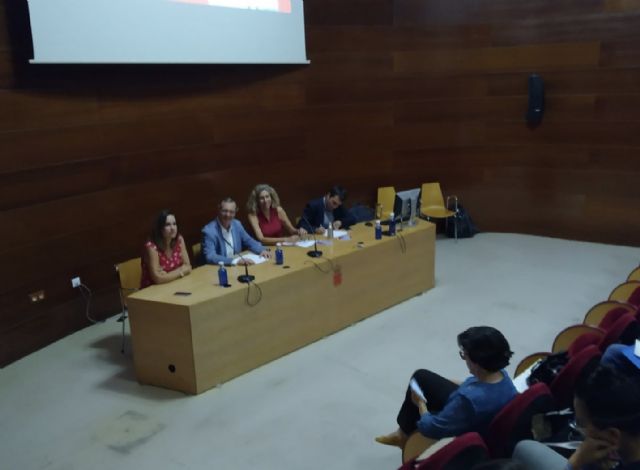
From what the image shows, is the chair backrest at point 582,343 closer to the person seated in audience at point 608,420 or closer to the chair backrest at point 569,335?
the chair backrest at point 569,335

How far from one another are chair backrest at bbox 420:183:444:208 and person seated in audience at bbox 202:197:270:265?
340cm

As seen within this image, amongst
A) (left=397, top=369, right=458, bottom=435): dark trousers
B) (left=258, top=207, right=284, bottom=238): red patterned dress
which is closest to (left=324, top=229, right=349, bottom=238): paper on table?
(left=258, top=207, right=284, bottom=238): red patterned dress

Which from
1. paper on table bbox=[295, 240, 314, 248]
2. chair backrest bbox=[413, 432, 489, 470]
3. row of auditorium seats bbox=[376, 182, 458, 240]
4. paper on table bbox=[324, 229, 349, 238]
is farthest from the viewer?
row of auditorium seats bbox=[376, 182, 458, 240]

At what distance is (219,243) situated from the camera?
15.6 ft

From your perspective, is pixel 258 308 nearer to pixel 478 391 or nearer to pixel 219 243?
pixel 219 243

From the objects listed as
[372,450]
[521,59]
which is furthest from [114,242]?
[521,59]

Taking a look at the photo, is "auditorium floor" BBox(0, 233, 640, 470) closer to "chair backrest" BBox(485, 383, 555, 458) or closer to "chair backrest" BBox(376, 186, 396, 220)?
"chair backrest" BBox(485, 383, 555, 458)

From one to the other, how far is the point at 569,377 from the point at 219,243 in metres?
2.91

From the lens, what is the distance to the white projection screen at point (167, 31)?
4.41 metres

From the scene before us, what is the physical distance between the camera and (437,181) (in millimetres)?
7930

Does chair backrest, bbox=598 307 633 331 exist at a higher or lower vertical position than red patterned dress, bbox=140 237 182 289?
lower

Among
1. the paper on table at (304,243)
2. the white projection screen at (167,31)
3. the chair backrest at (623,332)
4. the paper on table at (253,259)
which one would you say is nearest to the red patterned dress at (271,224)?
the paper on table at (304,243)

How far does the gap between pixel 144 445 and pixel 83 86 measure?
10.1 ft

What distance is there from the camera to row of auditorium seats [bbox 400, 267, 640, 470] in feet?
6.43
